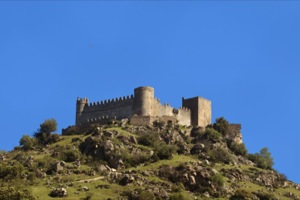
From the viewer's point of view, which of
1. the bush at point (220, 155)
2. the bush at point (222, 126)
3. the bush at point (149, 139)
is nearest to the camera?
the bush at point (220, 155)

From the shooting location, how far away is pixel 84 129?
9981 cm

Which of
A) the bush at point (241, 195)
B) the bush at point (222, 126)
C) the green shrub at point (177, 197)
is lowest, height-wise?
the green shrub at point (177, 197)

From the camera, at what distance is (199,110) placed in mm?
108562

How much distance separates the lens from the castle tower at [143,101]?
3932 inches

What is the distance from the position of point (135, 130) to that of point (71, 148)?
11067mm

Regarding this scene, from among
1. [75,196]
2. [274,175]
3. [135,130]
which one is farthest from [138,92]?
[75,196]

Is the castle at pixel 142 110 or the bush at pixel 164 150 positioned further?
the castle at pixel 142 110

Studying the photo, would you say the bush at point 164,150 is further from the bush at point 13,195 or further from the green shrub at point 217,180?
the bush at point 13,195

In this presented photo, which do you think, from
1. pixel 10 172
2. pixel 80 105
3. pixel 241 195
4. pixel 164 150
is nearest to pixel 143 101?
pixel 80 105

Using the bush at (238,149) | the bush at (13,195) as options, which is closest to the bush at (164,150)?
the bush at (238,149)

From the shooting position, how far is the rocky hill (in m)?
74.3

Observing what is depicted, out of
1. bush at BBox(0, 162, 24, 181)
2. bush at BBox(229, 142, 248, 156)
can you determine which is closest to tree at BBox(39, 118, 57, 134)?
bush at BBox(0, 162, 24, 181)

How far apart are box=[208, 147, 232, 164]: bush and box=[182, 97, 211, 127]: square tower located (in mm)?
14353

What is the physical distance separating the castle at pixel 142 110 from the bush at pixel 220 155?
11.0 metres
